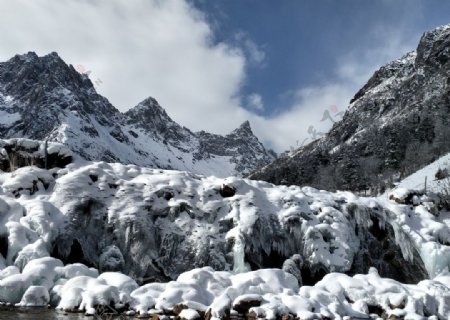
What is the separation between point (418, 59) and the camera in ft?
556

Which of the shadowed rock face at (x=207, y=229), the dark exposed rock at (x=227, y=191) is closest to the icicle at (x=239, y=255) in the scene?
the shadowed rock face at (x=207, y=229)

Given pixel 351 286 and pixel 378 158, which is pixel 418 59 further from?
pixel 351 286

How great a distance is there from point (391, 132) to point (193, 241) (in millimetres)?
117109

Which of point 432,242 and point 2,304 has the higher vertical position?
point 432,242

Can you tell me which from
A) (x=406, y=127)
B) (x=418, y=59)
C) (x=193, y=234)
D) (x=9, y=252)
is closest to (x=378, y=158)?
(x=406, y=127)

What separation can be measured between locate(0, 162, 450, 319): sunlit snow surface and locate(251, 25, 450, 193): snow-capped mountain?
189 ft

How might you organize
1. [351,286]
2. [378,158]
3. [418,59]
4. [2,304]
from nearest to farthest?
[2,304], [351,286], [378,158], [418,59]

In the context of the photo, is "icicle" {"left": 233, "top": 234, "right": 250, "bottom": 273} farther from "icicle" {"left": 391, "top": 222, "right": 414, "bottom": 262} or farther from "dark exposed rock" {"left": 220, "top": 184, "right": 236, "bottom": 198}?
"icicle" {"left": 391, "top": 222, "right": 414, "bottom": 262}

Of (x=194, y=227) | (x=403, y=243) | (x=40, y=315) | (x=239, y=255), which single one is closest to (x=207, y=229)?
(x=194, y=227)

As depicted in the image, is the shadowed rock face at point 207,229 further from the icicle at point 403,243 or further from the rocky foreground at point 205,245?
the icicle at point 403,243

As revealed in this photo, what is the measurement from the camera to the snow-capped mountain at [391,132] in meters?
105

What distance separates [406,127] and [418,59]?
179ft

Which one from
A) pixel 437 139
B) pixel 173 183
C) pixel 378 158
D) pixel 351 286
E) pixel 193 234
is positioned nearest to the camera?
pixel 351 286

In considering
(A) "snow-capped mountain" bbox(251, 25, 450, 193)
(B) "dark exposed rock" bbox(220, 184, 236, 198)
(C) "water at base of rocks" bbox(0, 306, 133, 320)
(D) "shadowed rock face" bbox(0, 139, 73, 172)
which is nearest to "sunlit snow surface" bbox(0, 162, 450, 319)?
(B) "dark exposed rock" bbox(220, 184, 236, 198)
